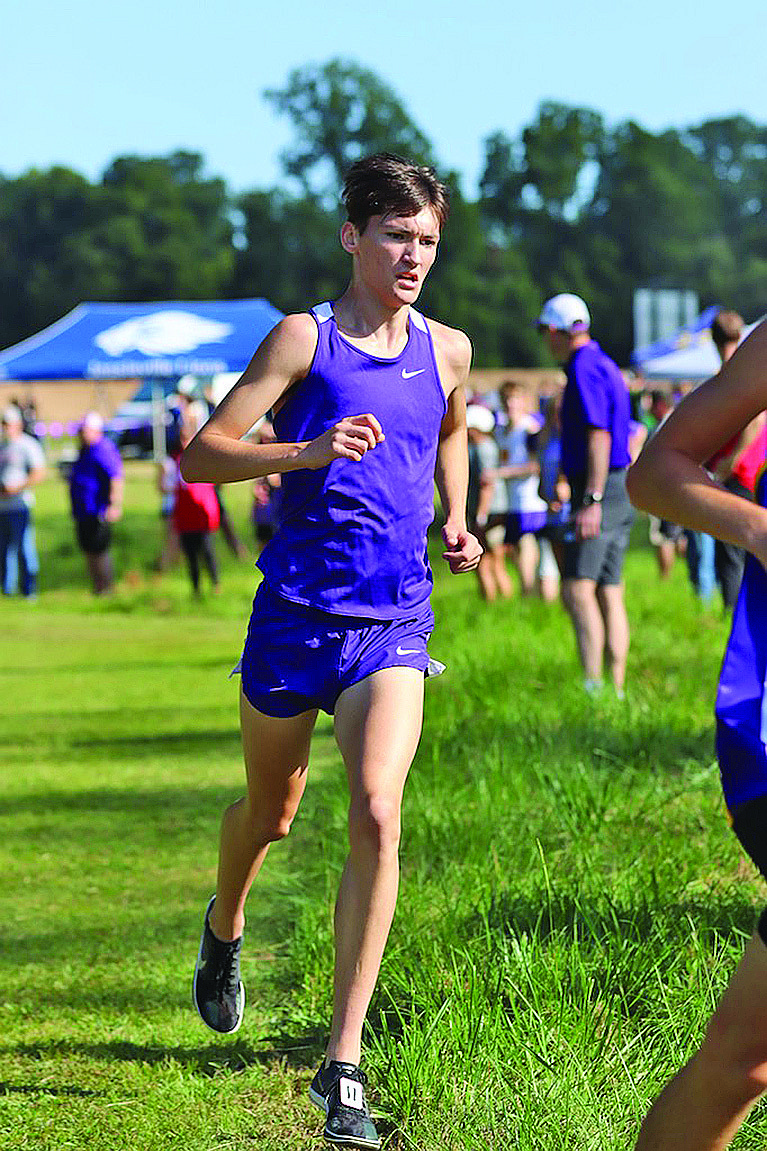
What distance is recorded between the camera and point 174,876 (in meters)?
6.43

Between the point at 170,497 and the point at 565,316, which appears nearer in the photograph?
the point at 565,316

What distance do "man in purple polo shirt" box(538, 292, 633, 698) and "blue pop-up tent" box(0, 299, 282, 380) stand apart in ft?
43.3

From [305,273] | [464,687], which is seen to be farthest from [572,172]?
[464,687]

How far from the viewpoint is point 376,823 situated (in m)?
3.72

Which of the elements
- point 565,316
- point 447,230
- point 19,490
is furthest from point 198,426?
point 447,230

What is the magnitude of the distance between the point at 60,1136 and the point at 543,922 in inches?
57.2

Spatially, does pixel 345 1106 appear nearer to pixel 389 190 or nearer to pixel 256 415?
pixel 256 415

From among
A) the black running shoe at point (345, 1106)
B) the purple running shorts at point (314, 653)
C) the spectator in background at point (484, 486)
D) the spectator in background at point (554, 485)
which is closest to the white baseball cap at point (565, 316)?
the spectator in background at point (554, 485)

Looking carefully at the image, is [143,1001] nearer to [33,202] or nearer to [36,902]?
[36,902]

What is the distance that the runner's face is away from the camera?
3.98 m

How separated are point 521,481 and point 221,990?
1010 cm

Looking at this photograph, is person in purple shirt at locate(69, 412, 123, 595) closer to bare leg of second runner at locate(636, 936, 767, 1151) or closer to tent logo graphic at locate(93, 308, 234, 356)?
tent logo graphic at locate(93, 308, 234, 356)

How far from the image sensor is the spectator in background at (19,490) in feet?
61.5

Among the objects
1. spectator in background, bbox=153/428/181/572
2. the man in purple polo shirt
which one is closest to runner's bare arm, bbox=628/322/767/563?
the man in purple polo shirt
